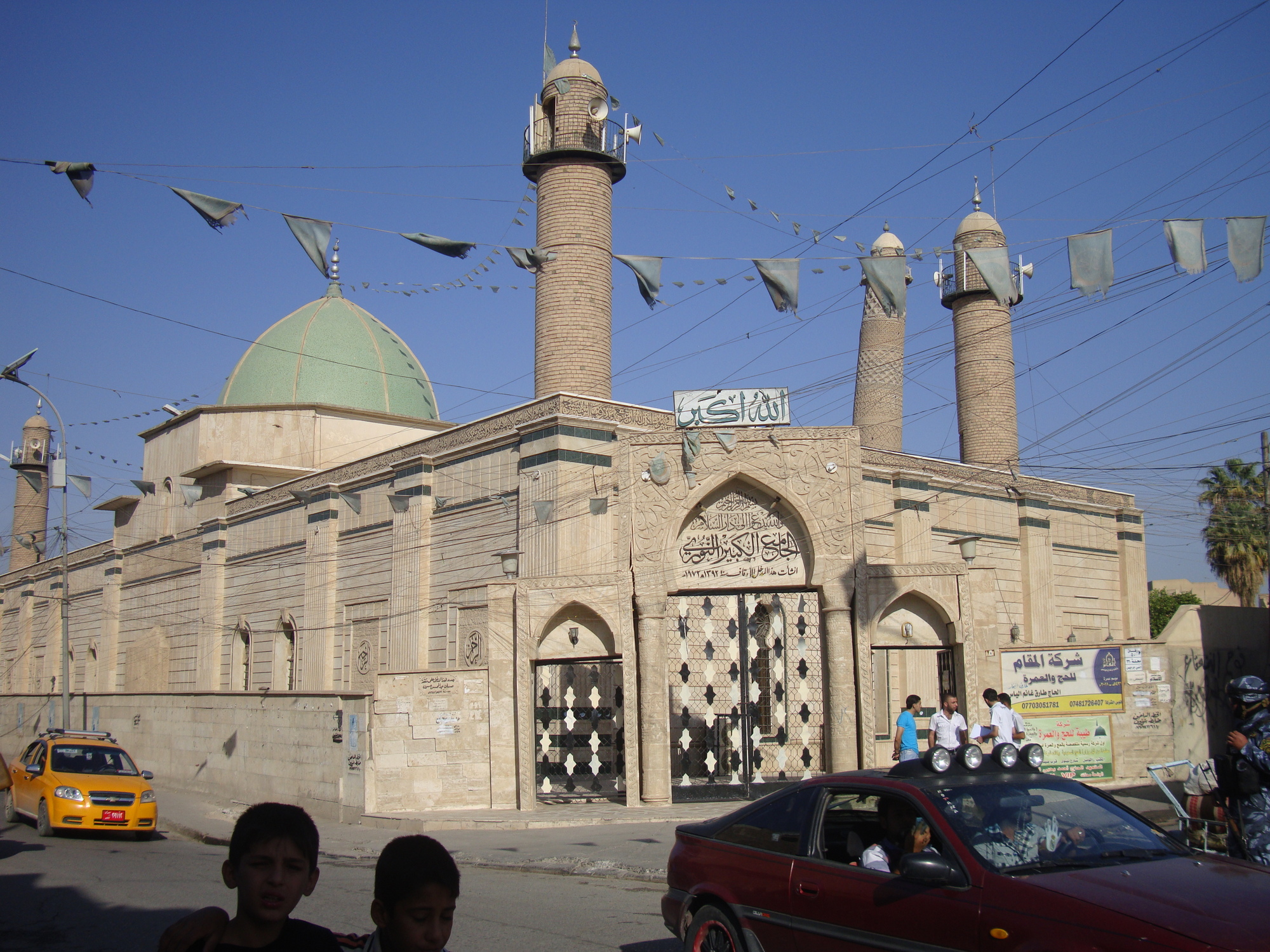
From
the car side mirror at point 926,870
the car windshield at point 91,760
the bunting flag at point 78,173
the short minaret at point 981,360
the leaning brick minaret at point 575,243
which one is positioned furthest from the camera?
the short minaret at point 981,360

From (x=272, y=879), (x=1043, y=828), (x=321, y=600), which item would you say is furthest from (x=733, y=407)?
(x=321, y=600)

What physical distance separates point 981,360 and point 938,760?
31.9 meters

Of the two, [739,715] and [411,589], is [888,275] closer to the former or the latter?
[739,715]

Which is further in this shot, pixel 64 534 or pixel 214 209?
pixel 64 534

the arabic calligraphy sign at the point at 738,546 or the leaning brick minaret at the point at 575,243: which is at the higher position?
the leaning brick minaret at the point at 575,243

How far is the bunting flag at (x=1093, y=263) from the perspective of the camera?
12.5 m

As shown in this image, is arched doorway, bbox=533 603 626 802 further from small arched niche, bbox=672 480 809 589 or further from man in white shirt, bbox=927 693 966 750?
man in white shirt, bbox=927 693 966 750

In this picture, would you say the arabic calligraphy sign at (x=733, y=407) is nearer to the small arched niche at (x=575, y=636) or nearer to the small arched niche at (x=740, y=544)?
the small arched niche at (x=740, y=544)

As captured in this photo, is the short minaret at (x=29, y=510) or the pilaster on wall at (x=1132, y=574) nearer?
the pilaster on wall at (x=1132, y=574)

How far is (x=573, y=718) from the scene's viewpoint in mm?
16672

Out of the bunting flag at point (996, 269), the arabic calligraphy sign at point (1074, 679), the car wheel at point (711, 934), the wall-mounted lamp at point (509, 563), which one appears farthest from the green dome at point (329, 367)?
the car wheel at point (711, 934)

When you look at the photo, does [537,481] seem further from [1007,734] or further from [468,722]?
[1007,734]

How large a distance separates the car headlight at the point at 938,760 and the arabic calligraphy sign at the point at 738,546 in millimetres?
10966

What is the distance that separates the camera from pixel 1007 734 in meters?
12.5
